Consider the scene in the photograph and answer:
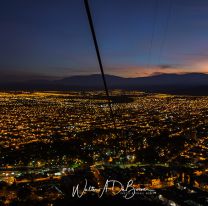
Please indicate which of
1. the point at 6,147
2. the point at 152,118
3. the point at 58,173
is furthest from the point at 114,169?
the point at 152,118

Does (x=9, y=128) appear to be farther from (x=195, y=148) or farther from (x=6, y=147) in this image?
(x=195, y=148)

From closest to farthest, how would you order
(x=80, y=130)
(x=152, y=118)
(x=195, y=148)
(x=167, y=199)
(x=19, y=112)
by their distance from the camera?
1. (x=167, y=199)
2. (x=195, y=148)
3. (x=80, y=130)
4. (x=152, y=118)
5. (x=19, y=112)

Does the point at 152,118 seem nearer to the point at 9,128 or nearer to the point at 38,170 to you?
the point at 9,128

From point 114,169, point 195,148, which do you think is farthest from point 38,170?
point 195,148

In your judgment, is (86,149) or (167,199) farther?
(86,149)

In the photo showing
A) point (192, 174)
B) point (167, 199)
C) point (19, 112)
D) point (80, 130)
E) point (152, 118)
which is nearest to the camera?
point (167, 199)

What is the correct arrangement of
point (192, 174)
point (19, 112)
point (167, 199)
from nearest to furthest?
point (167, 199)
point (192, 174)
point (19, 112)

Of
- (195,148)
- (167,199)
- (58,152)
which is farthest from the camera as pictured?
(195,148)
